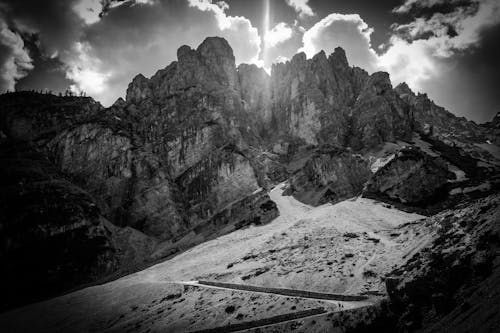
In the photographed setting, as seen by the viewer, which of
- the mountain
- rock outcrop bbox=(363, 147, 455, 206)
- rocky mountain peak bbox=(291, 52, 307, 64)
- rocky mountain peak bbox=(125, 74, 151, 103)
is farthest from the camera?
rocky mountain peak bbox=(291, 52, 307, 64)

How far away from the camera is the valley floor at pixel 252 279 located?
3297cm

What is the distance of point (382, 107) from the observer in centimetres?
15325

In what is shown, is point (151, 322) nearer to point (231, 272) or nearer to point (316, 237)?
point (231, 272)

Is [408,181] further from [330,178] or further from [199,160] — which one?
[199,160]

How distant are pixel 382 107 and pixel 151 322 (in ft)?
480

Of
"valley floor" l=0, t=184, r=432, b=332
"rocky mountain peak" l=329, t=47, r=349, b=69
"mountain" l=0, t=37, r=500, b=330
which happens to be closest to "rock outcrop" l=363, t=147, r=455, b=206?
"mountain" l=0, t=37, r=500, b=330

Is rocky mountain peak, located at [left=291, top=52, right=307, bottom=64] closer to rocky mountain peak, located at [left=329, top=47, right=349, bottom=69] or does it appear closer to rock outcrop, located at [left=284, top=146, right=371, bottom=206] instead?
rocky mountain peak, located at [left=329, top=47, right=349, bottom=69]

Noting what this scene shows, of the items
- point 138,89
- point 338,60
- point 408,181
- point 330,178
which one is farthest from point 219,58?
point 408,181

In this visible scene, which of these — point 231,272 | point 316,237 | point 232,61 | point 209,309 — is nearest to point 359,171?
point 316,237

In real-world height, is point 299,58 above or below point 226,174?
above

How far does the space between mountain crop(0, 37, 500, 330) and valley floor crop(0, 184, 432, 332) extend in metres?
16.4

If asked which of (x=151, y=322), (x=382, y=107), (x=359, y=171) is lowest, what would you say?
(x=151, y=322)

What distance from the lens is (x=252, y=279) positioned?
43.0 metres

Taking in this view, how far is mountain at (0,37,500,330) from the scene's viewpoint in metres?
80.8
